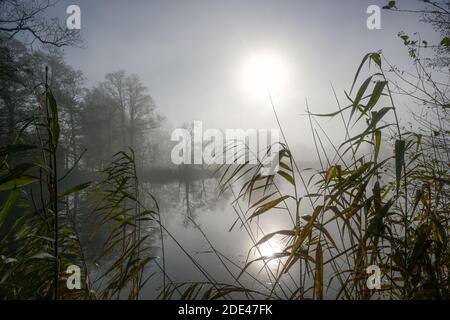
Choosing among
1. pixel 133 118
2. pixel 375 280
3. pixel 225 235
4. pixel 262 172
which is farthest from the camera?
pixel 133 118

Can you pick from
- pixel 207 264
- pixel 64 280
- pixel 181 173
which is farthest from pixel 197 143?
pixel 64 280

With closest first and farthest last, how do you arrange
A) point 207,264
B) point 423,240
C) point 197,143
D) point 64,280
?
1. point 423,240
2. point 64,280
3. point 207,264
4. point 197,143

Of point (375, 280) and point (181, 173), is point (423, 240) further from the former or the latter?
point (181, 173)

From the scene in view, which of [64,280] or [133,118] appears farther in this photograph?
[133,118]

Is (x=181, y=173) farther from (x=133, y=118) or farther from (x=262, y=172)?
(x=262, y=172)

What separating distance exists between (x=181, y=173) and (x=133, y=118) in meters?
5.90

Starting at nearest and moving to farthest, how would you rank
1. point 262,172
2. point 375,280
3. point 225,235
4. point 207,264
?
point 375,280
point 262,172
point 207,264
point 225,235

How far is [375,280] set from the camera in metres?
1.25
